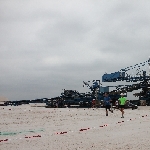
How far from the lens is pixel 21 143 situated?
7.25 metres

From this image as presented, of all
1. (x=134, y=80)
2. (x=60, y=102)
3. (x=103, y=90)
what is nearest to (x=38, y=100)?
(x=60, y=102)

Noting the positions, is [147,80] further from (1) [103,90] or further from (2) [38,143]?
(2) [38,143]

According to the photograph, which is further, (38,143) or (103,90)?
(103,90)

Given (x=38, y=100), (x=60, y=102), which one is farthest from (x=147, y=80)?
(x=38, y=100)

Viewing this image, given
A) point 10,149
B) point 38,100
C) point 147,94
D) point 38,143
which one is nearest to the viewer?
point 10,149

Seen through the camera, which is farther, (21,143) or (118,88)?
(118,88)

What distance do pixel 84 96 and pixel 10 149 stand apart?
37.9m

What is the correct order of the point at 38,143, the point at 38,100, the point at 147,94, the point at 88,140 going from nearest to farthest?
the point at 38,143 < the point at 88,140 < the point at 147,94 < the point at 38,100

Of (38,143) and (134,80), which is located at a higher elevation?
(134,80)

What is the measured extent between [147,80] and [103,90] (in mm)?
7145

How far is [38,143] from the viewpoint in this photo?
282 inches

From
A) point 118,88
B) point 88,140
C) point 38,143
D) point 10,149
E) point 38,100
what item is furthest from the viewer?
Answer: point 38,100

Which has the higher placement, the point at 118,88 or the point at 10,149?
Result: the point at 118,88

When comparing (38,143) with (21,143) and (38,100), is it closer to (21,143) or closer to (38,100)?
(21,143)
